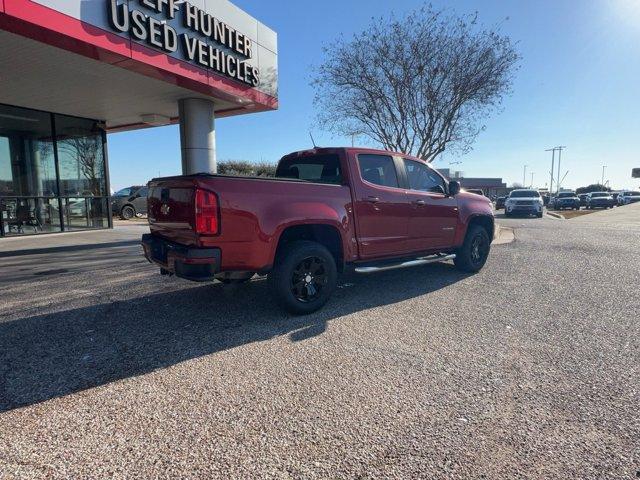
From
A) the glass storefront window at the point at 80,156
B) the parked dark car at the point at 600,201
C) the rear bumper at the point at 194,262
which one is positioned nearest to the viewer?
the rear bumper at the point at 194,262

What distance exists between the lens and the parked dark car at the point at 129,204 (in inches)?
902

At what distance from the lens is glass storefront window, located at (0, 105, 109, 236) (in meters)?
12.7

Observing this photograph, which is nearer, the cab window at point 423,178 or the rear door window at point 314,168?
the rear door window at point 314,168

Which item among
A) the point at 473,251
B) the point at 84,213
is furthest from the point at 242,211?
the point at 84,213

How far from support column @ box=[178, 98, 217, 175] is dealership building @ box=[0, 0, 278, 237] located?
1.1 inches

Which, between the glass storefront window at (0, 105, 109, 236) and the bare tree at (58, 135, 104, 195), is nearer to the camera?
the glass storefront window at (0, 105, 109, 236)

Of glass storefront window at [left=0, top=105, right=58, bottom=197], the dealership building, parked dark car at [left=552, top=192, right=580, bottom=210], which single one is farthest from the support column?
parked dark car at [left=552, top=192, right=580, bottom=210]

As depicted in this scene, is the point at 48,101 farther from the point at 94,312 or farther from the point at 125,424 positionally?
the point at 125,424

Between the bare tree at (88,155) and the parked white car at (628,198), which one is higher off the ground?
the bare tree at (88,155)

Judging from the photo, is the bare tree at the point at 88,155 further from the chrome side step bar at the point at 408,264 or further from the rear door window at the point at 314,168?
the chrome side step bar at the point at 408,264

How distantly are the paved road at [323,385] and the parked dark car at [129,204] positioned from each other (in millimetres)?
19060

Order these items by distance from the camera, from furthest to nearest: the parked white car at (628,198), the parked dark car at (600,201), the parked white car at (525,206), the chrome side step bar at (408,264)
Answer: the parked white car at (628,198) < the parked dark car at (600,201) < the parked white car at (525,206) < the chrome side step bar at (408,264)

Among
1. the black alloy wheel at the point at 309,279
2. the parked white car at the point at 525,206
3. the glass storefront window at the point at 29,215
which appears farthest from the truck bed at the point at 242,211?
the parked white car at the point at 525,206

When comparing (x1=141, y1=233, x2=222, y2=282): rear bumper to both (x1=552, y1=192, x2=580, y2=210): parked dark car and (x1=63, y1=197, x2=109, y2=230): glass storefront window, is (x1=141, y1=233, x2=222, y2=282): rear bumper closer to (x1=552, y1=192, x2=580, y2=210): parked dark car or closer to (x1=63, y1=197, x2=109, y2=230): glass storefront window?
(x1=63, y1=197, x2=109, y2=230): glass storefront window
